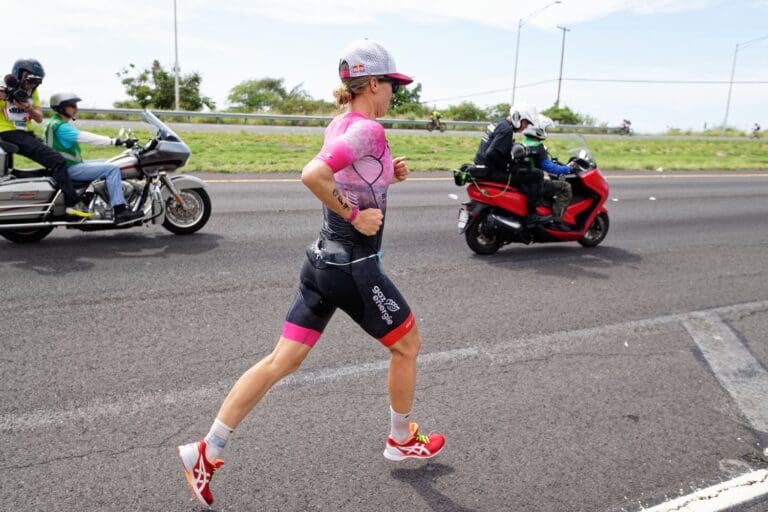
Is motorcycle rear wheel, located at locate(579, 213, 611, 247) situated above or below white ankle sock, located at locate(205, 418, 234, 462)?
above

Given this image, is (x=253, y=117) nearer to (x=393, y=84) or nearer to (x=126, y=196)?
(x=126, y=196)

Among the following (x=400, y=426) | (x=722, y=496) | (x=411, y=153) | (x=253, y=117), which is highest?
(x=253, y=117)

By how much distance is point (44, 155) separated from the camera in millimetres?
7629

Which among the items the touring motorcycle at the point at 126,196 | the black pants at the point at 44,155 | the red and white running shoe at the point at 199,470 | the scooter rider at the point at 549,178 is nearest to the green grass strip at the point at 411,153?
the scooter rider at the point at 549,178

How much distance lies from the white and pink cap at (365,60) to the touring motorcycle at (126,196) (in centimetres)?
576

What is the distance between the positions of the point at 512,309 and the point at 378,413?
8.21 ft

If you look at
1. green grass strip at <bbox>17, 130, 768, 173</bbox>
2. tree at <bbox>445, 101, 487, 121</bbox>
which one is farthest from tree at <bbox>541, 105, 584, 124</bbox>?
green grass strip at <bbox>17, 130, 768, 173</bbox>

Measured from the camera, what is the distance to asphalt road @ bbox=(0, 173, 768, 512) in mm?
3299

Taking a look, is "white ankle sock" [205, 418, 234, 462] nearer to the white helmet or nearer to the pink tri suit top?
the pink tri suit top

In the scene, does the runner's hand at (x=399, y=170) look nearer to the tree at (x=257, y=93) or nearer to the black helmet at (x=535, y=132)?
the black helmet at (x=535, y=132)

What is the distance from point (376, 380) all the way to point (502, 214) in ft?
14.6

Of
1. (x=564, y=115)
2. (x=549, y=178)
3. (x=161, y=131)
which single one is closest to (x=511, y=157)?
(x=549, y=178)

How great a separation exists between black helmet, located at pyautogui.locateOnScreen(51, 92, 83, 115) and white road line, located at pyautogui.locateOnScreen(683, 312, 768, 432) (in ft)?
22.3

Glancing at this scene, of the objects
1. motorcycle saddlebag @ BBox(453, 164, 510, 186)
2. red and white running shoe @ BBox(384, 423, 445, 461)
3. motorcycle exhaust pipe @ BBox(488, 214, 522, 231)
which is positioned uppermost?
motorcycle saddlebag @ BBox(453, 164, 510, 186)
